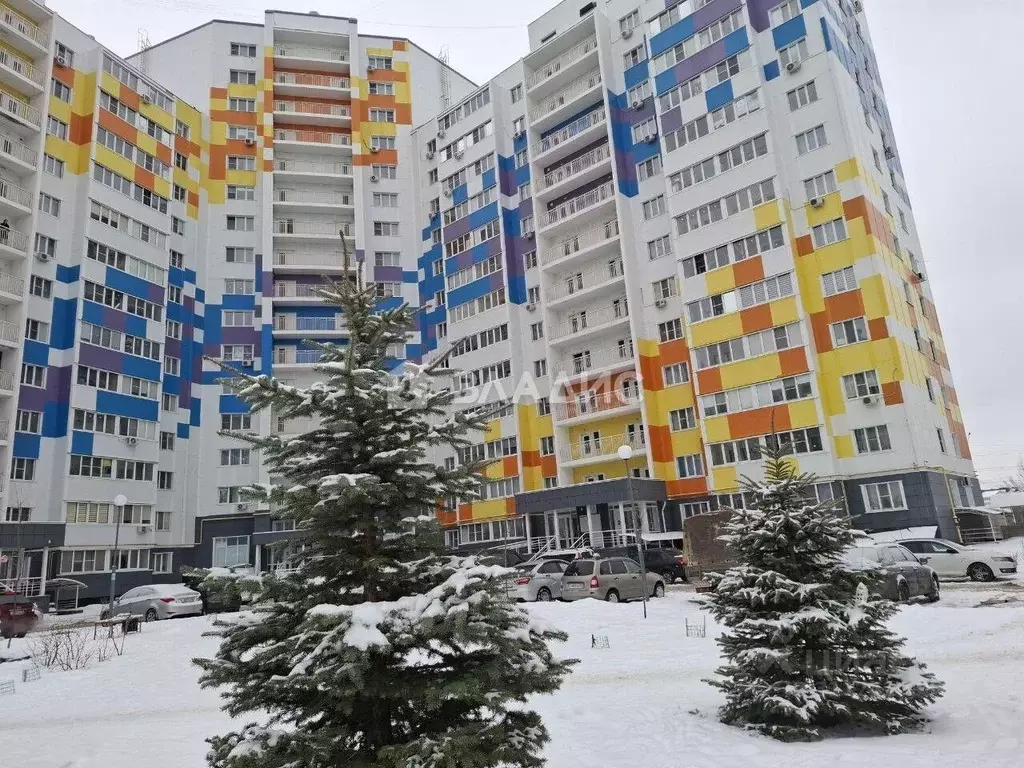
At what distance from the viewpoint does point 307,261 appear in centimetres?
5550

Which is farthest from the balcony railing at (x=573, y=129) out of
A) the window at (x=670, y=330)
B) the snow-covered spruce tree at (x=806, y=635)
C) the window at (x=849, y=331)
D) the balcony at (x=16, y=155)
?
the snow-covered spruce tree at (x=806, y=635)

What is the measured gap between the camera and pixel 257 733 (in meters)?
5.36

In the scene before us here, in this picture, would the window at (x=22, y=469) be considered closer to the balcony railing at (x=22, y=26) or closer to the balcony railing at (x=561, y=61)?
the balcony railing at (x=22, y=26)

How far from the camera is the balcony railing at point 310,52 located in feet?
196

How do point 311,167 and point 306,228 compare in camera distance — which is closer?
point 306,228

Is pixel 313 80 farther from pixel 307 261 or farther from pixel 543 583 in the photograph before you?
pixel 543 583

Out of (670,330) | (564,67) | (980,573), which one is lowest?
(980,573)

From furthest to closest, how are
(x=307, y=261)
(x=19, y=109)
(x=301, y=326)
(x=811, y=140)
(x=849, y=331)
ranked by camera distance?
(x=307, y=261) < (x=301, y=326) < (x=19, y=109) < (x=811, y=140) < (x=849, y=331)

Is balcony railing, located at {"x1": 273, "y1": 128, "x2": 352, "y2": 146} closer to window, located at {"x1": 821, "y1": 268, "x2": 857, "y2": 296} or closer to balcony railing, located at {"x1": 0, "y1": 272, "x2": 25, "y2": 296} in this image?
balcony railing, located at {"x1": 0, "y1": 272, "x2": 25, "y2": 296}

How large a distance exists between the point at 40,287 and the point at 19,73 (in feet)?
43.7

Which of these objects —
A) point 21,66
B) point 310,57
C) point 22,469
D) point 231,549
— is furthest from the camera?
point 310,57

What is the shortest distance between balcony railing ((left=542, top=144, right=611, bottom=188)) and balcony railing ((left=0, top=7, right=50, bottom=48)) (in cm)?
3323

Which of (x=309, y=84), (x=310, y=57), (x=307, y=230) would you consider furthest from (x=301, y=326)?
(x=310, y=57)

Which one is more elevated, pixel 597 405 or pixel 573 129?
pixel 573 129
